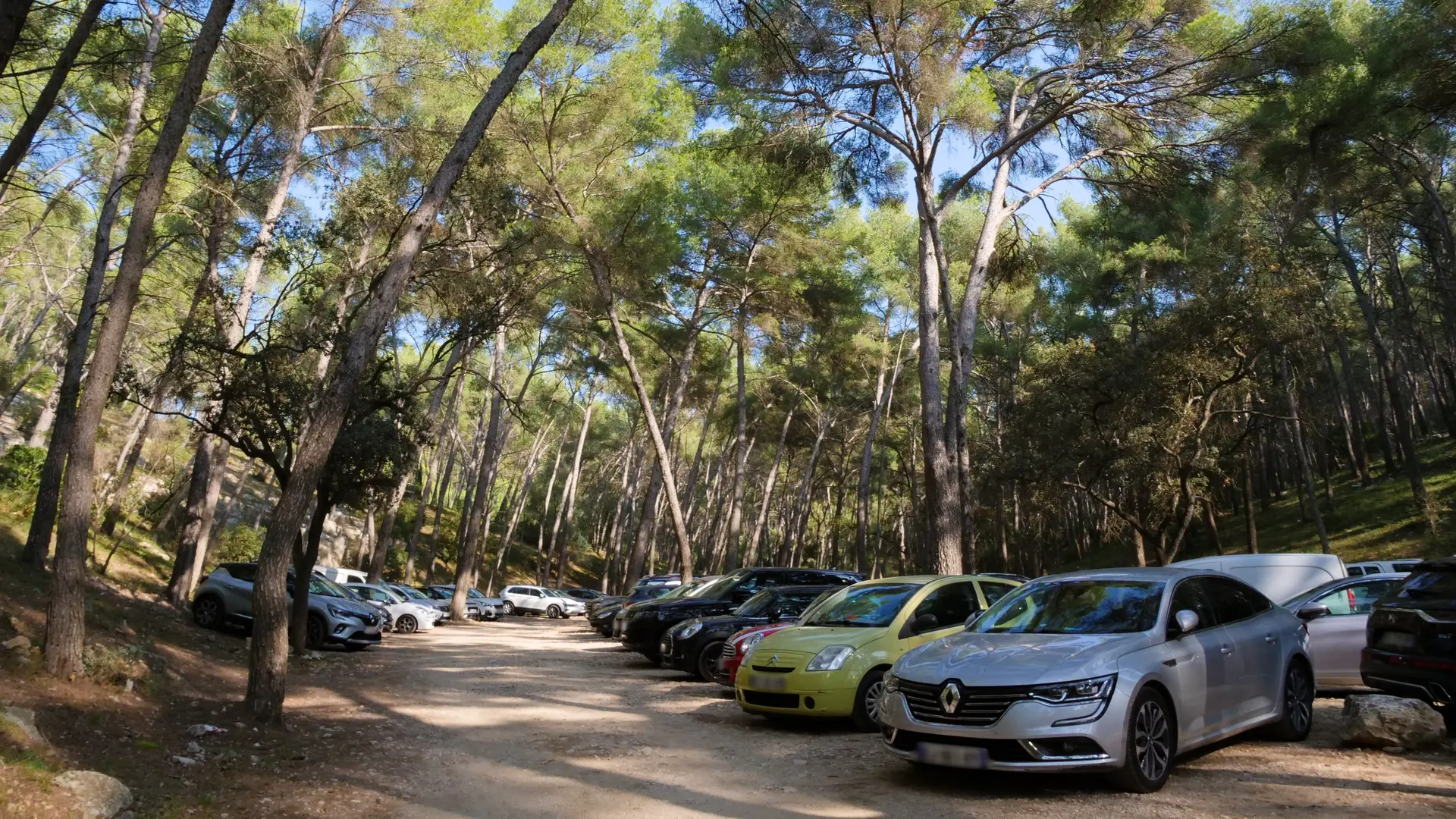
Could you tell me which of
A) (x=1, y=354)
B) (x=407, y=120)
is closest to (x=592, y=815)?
(x=407, y=120)

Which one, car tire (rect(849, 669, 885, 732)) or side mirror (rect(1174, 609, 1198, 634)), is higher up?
side mirror (rect(1174, 609, 1198, 634))

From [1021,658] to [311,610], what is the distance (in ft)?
42.9

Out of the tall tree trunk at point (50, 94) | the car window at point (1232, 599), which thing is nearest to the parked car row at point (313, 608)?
the tall tree trunk at point (50, 94)

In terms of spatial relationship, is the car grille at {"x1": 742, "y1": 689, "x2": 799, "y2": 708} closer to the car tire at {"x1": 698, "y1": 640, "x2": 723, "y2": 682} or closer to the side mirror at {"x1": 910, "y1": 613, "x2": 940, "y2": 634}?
the side mirror at {"x1": 910, "y1": 613, "x2": 940, "y2": 634}

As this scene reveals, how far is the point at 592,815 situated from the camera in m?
5.01

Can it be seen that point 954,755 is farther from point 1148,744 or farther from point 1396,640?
point 1396,640

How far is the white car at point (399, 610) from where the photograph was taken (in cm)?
2070

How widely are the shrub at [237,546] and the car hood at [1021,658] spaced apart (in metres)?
27.0

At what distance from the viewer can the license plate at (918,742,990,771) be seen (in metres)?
4.95

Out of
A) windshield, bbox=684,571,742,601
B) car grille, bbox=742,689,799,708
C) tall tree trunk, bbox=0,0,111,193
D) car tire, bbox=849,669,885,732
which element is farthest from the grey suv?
car tire, bbox=849,669,885,732

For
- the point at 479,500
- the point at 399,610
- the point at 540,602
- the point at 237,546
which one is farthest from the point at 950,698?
the point at 540,602

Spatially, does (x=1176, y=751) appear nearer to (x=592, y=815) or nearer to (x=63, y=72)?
(x=592, y=815)

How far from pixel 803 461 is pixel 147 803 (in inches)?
1727

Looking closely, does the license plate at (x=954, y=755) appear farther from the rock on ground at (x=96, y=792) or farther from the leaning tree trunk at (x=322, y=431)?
the leaning tree trunk at (x=322, y=431)
